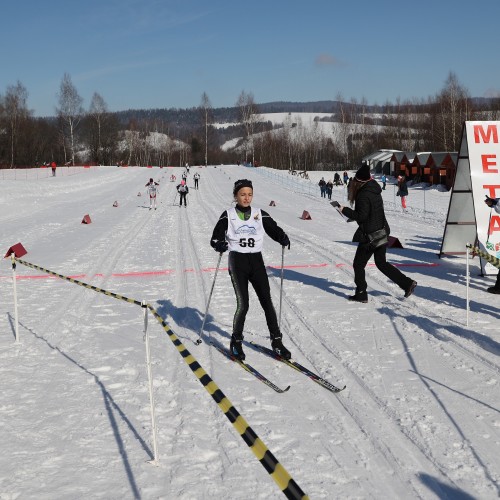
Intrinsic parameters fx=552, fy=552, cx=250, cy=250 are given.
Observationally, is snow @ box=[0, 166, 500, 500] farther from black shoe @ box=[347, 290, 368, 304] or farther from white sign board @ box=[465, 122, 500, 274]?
white sign board @ box=[465, 122, 500, 274]

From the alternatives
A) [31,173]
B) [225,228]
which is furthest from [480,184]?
[31,173]

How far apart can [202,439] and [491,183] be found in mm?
7496

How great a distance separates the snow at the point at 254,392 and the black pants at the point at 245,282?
438 mm

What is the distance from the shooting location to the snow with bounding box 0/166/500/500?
3.47 meters

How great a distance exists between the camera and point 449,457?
12.0 ft

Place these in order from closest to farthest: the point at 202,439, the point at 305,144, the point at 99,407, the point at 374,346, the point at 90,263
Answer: the point at 202,439 → the point at 99,407 → the point at 374,346 → the point at 90,263 → the point at 305,144

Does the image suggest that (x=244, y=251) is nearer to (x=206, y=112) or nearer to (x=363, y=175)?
(x=363, y=175)

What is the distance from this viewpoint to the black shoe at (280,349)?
18.4 feet

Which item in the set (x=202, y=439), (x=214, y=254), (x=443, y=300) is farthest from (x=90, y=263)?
(x=202, y=439)

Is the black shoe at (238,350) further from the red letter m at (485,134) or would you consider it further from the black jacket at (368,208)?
the red letter m at (485,134)

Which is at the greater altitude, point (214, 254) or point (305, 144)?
point (305, 144)

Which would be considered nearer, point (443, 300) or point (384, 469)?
point (384, 469)

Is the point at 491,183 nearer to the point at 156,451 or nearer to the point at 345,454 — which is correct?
the point at 345,454

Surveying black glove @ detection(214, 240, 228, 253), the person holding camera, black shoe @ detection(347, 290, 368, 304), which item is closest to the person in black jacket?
black shoe @ detection(347, 290, 368, 304)
